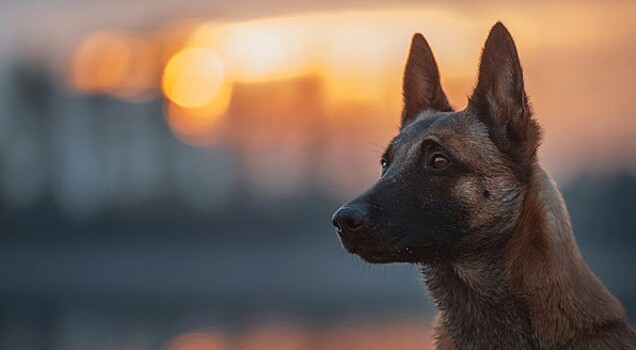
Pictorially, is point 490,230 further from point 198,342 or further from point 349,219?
point 198,342

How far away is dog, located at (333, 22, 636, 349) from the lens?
731 centimetres

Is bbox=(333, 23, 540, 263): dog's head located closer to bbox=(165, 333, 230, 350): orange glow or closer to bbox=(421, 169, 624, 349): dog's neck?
bbox=(421, 169, 624, 349): dog's neck

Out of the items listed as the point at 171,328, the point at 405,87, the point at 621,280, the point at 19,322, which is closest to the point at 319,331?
the point at 171,328

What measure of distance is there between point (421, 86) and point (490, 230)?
120 centimetres

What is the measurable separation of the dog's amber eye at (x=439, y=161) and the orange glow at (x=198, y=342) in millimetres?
9969

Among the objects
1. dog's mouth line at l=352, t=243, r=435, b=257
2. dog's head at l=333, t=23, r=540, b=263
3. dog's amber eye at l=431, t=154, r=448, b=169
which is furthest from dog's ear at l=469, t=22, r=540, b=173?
dog's mouth line at l=352, t=243, r=435, b=257

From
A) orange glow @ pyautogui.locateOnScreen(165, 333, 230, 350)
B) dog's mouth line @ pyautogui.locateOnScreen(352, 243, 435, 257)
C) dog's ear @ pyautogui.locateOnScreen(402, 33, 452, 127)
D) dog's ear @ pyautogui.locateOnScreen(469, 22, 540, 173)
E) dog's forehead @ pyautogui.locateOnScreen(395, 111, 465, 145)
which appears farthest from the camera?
orange glow @ pyautogui.locateOnScreen(165, 333, 230, 350)

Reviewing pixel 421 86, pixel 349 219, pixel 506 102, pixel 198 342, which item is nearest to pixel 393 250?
pixel 349 219

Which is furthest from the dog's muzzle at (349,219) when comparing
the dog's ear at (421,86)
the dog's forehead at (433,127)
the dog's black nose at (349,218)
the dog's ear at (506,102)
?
the dog's ear at (421,86)

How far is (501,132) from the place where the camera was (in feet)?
25.2

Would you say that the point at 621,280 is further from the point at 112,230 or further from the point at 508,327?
the point at 508,327

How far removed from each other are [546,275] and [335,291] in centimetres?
3484

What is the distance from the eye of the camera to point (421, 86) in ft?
27.7

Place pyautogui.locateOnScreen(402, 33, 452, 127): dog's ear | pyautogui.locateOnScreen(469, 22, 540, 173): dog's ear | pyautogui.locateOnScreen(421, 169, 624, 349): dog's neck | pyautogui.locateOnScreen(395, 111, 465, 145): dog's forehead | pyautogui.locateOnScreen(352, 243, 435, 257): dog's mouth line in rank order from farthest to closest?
pyautogui.locateOnScreen(402, 33, 452, 127): dog's ear → pyautogui.locateOnScreen(395, 111, 465, 145): dog's forehead → pyautogui.locateOnScreen(469, 22, 540, 173): dog's ear → pyautogui.locateOnScreen(352, 243, 435, 257): dog's mouth line → pyautogui.locateOnScreen(421, 169, 624, 349): dog's neck
